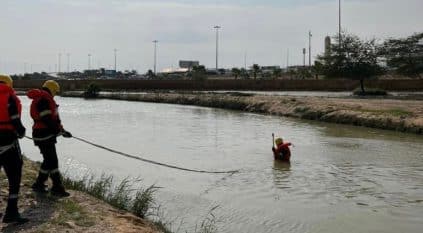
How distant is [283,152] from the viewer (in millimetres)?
17875

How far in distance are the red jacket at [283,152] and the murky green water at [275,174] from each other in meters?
0.29

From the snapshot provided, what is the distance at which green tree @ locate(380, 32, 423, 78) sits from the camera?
197 feet

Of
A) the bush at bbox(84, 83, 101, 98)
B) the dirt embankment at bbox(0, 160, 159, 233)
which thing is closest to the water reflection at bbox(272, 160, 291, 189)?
the dirt embankment at bbox(0, 160, 159, 233)

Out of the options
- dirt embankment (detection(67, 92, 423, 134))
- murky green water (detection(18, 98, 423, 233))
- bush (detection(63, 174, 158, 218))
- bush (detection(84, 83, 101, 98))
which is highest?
bush (detection(84, 83, 101, 98))

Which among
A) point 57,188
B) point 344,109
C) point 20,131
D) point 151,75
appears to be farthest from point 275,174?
point 151,75

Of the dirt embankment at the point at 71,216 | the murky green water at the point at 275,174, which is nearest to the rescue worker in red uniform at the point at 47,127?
the dirt embankment at the point at 71,216

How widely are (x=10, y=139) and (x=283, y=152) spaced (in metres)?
10.9

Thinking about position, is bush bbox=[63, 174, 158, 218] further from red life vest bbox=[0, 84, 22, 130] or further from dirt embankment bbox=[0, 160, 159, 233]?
red life vest bbox=[0, 84, 22, 130]

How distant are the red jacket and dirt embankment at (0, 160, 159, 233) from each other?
→ 338 inches

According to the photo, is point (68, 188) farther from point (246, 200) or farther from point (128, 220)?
point (246, 200)

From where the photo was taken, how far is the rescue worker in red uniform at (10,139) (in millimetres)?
8094

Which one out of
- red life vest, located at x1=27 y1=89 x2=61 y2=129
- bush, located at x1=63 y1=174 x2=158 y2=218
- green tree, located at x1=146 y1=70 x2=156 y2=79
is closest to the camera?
red life vest, located at x1=27 y1=89 x2=61 y2=129

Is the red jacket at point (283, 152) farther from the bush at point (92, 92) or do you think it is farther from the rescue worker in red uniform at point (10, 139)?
the bush at point (92, 92)

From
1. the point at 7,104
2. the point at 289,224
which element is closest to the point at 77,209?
the point at 7,104
